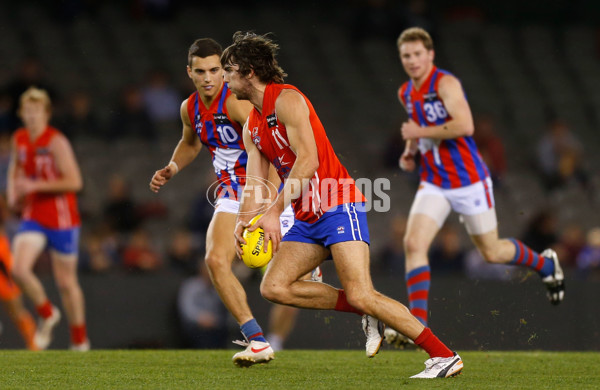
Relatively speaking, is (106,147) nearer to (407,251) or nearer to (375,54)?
(375,54)

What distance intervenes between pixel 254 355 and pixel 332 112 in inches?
339

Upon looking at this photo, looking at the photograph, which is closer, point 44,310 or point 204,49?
point 204,49

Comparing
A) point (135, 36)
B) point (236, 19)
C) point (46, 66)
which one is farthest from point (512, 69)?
point (46, 66)

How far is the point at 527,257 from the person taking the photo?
26.2ft

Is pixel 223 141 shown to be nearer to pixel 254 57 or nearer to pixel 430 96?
pixel 254 57

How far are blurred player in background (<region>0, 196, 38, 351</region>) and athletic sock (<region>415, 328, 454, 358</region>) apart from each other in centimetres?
498

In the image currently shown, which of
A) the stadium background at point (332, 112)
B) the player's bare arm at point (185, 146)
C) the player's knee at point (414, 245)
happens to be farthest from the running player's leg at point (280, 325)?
the player's bare arm at point (185, 146)

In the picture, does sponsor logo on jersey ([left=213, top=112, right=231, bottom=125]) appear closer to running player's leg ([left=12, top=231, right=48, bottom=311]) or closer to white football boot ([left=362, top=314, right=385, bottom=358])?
white football boot ([left=362, top=314, right=385, bottom=358])

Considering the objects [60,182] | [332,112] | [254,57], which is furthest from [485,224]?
[332,112]

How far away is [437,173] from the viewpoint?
7.76 m

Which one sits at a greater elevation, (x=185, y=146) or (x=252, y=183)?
(x=185, y=146)

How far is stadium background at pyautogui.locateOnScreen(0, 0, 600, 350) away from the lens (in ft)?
33.6

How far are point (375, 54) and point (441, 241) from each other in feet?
19.0

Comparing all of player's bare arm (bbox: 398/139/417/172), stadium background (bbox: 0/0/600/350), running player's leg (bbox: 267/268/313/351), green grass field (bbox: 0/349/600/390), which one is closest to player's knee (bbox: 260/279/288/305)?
green grass field (bbox: 0/349/600/390)
